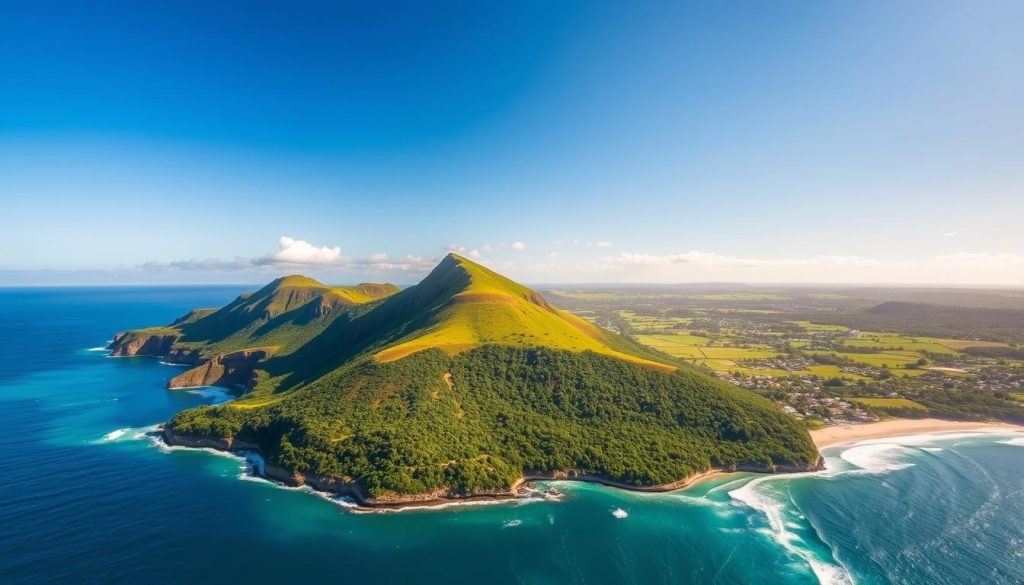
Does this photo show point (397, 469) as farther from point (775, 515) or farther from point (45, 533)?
point (775, 515)

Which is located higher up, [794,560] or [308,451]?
[308,451]

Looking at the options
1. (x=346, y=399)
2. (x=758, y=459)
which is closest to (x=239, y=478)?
(x=346, y=399)

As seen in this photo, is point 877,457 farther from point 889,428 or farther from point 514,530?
point 514,530

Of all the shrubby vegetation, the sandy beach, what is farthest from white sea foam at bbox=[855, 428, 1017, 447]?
the shrubby vegetation

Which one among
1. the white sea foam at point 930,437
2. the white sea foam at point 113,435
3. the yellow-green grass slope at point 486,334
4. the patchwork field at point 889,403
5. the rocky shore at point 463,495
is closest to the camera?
the rocky shore at point 463,495

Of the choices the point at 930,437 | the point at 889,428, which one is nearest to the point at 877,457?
the point at 930,437

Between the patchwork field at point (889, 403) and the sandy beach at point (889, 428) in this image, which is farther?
the patchwork field at point (889, 403)

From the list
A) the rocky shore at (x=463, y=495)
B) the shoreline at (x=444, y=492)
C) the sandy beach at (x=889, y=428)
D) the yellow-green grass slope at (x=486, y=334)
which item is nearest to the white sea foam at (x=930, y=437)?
the sandy beach at (x=889, y=428)

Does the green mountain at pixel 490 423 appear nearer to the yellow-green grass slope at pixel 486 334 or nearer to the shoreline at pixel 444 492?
the shoreline at pixel 444 492
